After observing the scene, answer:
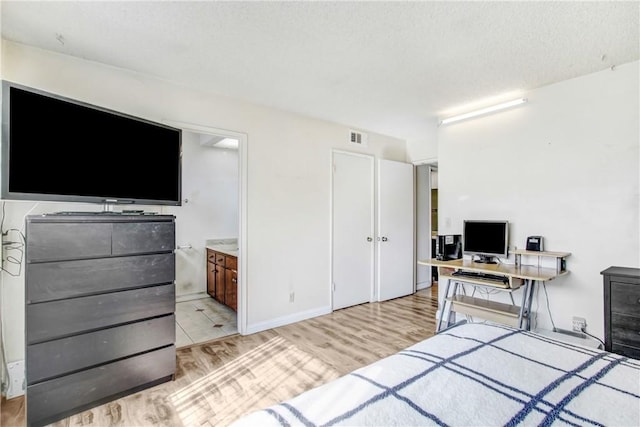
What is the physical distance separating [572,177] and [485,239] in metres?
0.91

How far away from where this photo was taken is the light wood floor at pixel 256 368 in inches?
75.3

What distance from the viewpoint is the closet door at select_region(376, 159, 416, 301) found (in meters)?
4.43

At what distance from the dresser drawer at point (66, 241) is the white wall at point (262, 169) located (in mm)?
573

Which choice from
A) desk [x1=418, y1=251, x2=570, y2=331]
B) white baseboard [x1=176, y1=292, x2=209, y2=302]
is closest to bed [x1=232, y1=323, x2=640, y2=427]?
desk [x1=418, y1=251, x2=570, y2=331]

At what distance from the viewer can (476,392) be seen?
3.29 feet

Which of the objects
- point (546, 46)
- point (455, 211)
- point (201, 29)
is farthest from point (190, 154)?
point (546, 46)

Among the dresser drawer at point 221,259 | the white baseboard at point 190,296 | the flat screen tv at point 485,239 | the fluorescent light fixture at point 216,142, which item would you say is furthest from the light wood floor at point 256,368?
the fluorescent light fixture at point 216,142

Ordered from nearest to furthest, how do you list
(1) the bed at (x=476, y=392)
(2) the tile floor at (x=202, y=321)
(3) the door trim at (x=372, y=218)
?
(1) the bed at (x=476, y=392)
(2) the tile floor at (x=202, y=321)
(3) the door trim at (x=372, y=218)

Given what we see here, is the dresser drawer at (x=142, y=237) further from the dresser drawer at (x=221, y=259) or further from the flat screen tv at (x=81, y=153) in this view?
the dresser drawer at (x=221, y=259)

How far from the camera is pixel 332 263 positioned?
3947 millimetres

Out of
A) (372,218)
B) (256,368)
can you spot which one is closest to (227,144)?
(372,218)

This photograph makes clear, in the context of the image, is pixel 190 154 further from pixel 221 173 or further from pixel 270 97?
pixel 270 97

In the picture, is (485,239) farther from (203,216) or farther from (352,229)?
(203,216)

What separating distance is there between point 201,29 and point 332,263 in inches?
113
